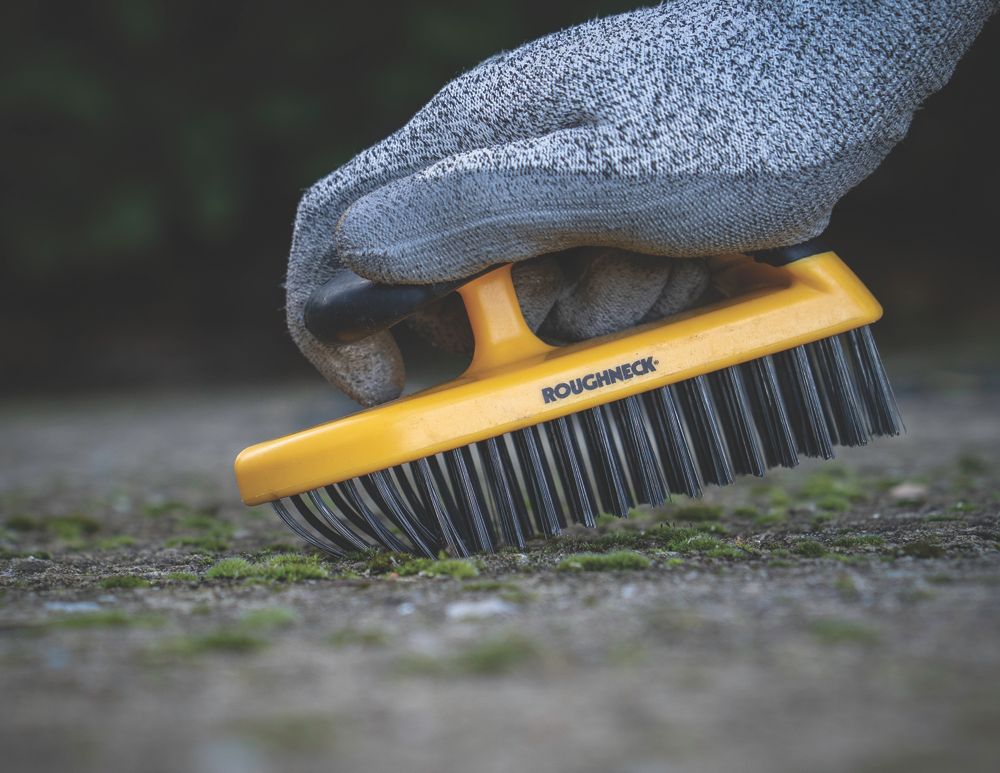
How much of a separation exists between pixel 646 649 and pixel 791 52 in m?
0.70

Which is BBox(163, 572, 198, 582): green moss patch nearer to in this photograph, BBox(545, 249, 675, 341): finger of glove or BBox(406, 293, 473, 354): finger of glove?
BBox(406, 293, 473, 354): finger of glove

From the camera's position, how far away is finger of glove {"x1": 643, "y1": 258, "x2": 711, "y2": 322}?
3.98 feet

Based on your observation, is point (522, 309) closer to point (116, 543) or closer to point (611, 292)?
point (611, 292)

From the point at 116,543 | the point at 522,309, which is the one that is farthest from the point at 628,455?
the point at 116,543

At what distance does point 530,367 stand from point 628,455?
0.49 feet

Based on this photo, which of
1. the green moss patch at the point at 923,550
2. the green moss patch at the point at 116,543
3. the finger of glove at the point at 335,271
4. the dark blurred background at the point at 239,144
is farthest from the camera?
the dark blurred background at the point at 239,144

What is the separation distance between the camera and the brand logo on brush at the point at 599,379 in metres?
1.10

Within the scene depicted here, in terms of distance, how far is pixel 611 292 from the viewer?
1.20m

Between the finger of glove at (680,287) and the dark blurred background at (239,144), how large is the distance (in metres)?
2.51

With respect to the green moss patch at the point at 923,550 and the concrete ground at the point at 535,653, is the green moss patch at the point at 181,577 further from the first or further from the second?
the green moss patch at the point at 923,550

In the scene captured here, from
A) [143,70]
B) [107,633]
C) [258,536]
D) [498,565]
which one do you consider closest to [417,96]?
[143,70]

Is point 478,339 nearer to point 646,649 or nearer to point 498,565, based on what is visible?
point 498,565

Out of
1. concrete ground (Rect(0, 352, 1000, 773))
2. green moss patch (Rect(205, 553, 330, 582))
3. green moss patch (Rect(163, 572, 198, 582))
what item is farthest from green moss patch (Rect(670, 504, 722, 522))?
green moss patch (Rect(163, 572, 198, 582))

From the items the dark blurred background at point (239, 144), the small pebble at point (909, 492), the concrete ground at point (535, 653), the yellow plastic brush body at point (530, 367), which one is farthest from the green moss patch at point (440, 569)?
the dark blurred background at point (239, 144)
